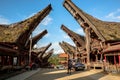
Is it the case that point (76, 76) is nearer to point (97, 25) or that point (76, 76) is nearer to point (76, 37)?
point (97, 25)

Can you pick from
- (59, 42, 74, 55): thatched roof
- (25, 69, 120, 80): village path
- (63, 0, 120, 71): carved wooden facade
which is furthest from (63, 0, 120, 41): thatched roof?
(59, 42, 74, 55): thatched roof

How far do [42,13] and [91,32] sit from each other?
11052 millimetres

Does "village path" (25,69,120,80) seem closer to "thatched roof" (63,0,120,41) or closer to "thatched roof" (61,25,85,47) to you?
"thatched roof" (63,0,120,41)

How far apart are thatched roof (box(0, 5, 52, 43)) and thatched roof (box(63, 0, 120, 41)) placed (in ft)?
15.5

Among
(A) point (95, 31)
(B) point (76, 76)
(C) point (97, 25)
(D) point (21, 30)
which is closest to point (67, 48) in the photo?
(C) point (97, 25)

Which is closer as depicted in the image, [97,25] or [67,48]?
[97,25]

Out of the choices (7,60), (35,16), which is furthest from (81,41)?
(7,60)

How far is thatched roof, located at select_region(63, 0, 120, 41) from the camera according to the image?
38156mm

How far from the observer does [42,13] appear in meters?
41.6

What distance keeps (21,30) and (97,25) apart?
49.5ft

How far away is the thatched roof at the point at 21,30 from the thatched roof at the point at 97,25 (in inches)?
186

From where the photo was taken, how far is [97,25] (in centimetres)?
4112

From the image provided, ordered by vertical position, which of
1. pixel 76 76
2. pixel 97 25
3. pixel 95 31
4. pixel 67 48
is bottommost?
pixel 76 76

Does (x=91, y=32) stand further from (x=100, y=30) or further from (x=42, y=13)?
(x=42, y=13)
